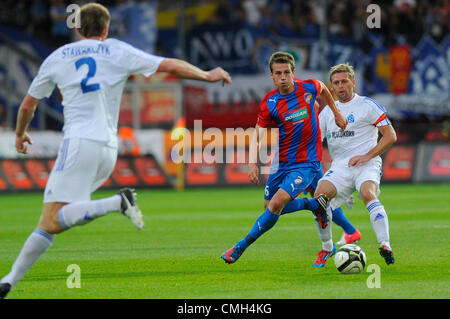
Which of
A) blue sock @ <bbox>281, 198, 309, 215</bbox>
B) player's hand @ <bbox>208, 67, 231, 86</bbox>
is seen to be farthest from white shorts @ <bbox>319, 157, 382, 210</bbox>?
player's hand @ <bbox>208, 67, 231, 86</bbox>

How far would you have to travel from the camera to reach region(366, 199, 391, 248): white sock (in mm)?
7703

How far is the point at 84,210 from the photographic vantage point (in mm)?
5898

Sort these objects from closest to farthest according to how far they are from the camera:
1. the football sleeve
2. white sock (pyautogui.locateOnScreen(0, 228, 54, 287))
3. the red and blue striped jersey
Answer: white sock (pyautogui.locateOnScreen(0, 228, 54, 287)), the football sleeve, the red and blue striped jersey

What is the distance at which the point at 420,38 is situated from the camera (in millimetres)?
24656

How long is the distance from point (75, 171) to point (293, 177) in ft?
8.78

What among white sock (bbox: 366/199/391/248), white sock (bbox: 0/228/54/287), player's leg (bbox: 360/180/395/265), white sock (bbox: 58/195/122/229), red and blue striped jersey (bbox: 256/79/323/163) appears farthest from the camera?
red and blue striped jersey (bbox: 256/79/323/163)

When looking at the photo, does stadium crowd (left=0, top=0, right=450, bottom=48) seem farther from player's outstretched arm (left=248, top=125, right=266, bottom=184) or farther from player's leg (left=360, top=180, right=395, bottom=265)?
player's outstretched arm (left=248, top=125, right=266, bottom=184)

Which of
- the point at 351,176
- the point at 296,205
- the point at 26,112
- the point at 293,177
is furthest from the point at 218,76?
the point at 351,176

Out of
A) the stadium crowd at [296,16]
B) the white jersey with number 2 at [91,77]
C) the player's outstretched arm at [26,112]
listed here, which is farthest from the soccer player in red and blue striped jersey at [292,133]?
the stadium crowd at [296,16]

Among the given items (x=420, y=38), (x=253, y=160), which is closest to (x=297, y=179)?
(x=253, y=160)

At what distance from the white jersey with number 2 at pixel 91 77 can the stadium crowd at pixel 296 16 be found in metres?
19.5

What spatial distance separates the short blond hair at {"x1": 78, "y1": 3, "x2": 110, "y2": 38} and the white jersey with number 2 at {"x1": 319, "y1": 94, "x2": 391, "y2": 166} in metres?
3.51

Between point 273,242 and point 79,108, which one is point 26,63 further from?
point 79,108

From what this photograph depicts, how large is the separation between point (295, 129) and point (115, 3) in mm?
20335
